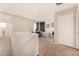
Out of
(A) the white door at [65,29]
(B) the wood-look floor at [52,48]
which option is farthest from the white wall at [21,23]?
(A) the white door at [65,29]

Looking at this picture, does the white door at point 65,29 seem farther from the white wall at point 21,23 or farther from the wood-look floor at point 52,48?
the white wall at point 21,23

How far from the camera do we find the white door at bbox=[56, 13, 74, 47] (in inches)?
89.6

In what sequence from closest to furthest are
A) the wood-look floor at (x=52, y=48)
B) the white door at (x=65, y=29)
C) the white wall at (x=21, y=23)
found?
the white wall at (x=21, y=23), the wood-look floor at (x=52, y=48), the white door at (x=65, y=29)

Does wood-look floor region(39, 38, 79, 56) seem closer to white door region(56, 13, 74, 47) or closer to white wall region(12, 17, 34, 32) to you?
white door region(56, 13, 74, 47)

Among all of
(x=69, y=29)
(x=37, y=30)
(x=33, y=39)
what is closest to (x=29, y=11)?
(x=37, y=30)

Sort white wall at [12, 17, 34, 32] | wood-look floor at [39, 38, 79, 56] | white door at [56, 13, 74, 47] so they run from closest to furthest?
white wall at [12, 17, 34, 32], wood-look floor at [39, 38, 79, 56], white door at [56, 13, 74, 47]

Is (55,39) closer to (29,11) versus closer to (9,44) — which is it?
(29,11)

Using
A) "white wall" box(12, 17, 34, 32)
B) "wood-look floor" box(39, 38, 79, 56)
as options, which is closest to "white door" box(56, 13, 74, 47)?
"wood-look floor" box(39, 38, 79, 56)

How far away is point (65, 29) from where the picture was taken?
2.49 m

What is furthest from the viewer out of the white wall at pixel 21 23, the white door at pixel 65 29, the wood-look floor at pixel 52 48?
the white door at pixel 65 29

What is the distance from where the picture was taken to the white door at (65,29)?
228 centimetres

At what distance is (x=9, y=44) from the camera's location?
196cm

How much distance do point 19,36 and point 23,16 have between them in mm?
418

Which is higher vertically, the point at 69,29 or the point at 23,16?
the point at 23,16
